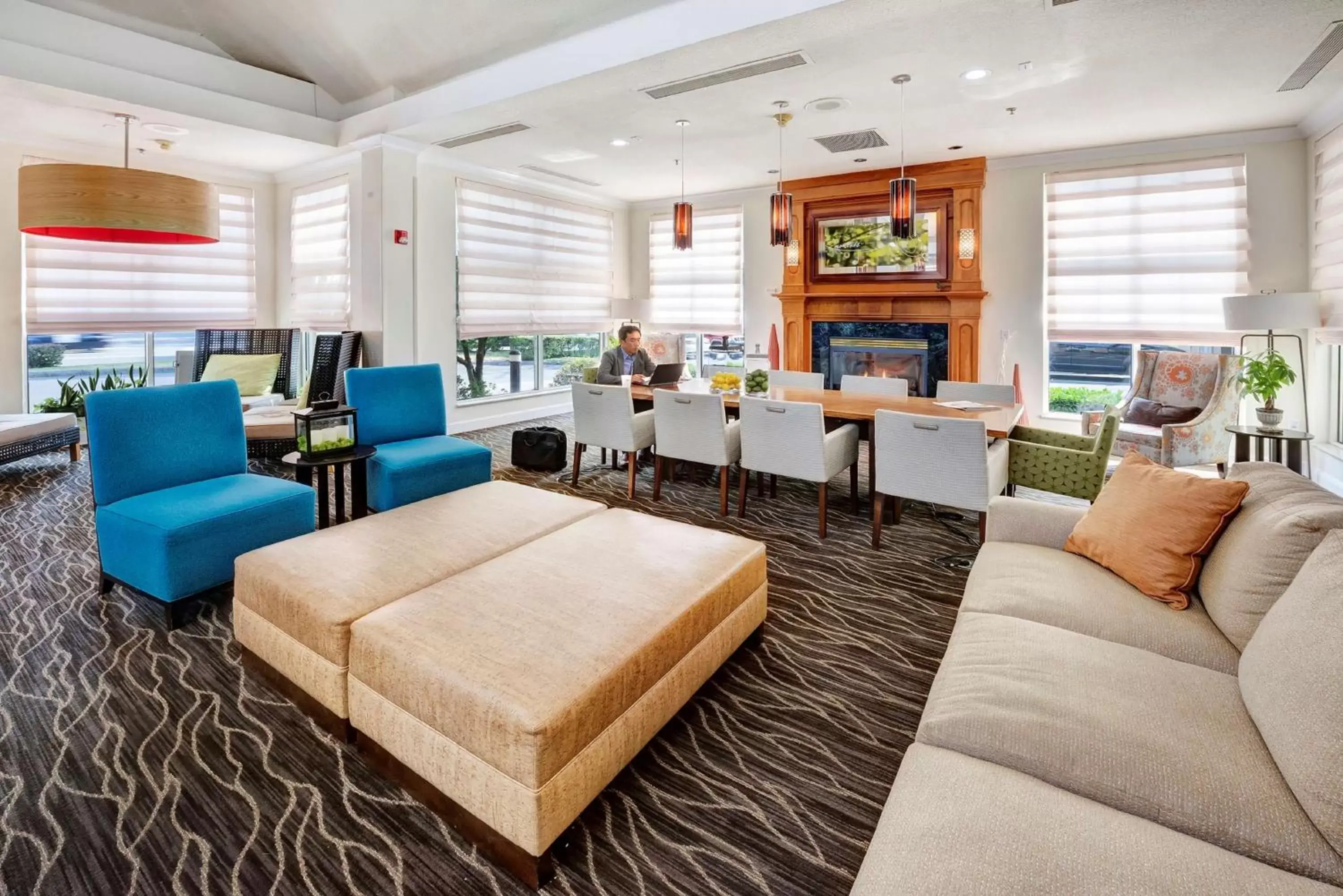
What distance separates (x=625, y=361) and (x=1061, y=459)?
12.6 feet

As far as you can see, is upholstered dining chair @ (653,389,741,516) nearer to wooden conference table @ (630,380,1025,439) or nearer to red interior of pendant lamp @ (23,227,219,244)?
wooden conference table @ (630,380,1025,439)

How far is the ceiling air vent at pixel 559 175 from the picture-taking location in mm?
6977

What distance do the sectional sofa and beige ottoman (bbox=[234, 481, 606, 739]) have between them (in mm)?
1528

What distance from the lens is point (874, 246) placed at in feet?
22.9

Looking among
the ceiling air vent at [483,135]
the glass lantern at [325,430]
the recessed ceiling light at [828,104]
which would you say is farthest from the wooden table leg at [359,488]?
the recessed ceiling light at [828,104]

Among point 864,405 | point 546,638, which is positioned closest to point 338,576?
point 546,638

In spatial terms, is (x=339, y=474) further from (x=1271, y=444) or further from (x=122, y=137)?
(x=1271, y=444)

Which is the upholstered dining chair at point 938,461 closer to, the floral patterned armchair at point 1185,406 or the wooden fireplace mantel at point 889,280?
the floral patterned armchair at point 1185,406

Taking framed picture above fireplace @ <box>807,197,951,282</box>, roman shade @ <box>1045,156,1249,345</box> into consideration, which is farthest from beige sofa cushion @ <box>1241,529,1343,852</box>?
framed picture above fireplace @ <box>807,197,951,282</box>

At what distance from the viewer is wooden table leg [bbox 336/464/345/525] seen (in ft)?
11.3

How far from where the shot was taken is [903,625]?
9.04 ft

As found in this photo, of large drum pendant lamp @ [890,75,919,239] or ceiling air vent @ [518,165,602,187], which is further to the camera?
ceiling air vent @ [518,165,602,187]

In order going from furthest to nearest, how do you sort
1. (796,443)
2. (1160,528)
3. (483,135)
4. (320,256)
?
(320,256)
(483,135)
(796,443)
(1160,528)

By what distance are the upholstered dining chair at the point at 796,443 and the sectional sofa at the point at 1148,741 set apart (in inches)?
74.0
